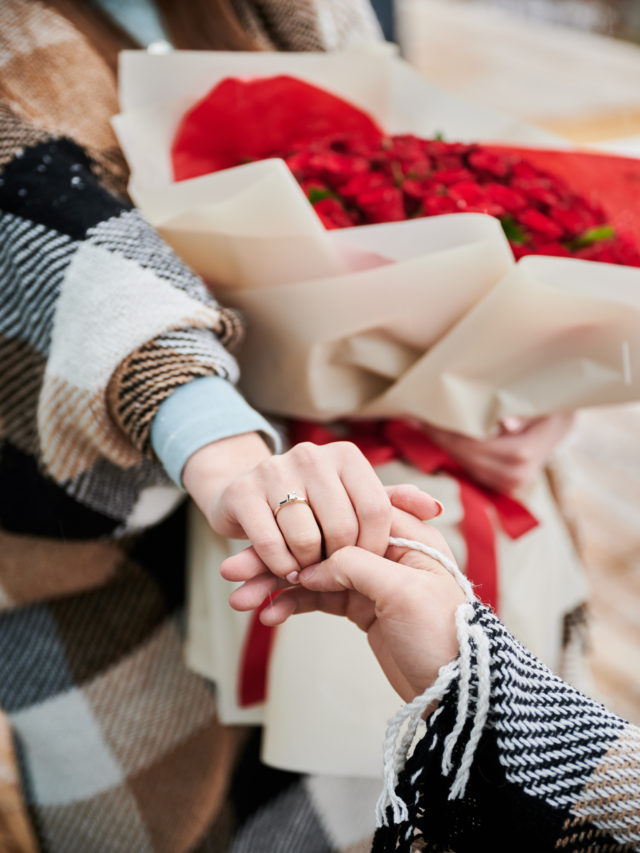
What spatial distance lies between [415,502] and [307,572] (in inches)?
2.8

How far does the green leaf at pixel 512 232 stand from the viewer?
0.52 meters

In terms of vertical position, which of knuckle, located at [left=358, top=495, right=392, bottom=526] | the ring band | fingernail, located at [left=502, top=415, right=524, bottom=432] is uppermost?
the ring band

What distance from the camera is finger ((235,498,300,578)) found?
34 cm

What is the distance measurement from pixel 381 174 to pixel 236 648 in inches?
16.6

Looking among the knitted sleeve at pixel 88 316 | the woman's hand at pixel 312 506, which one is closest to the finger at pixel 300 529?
the woman's hand at pixel 312 506

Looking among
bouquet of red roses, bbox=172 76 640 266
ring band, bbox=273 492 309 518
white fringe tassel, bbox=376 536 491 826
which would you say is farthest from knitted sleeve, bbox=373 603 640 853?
bouquet of red roses, bbox=172 76 640 266

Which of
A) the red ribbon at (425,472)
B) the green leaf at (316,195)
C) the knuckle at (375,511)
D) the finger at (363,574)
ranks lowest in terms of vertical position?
the red ribbon at (425,472)

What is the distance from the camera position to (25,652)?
1.87 ft

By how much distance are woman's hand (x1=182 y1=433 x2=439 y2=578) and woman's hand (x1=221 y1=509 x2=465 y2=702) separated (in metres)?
0.01

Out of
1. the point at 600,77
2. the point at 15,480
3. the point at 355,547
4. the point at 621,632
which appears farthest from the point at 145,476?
the point at 600,77

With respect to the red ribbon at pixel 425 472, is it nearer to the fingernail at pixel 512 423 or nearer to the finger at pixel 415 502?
the fingernail at pixel 512 423

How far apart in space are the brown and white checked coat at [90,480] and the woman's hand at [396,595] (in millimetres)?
145

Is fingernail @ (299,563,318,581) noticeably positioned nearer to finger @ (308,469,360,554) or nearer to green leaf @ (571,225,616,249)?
finger @ (308,469,360,554)

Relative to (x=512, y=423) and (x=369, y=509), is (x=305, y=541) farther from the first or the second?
(x=512, y=423)
